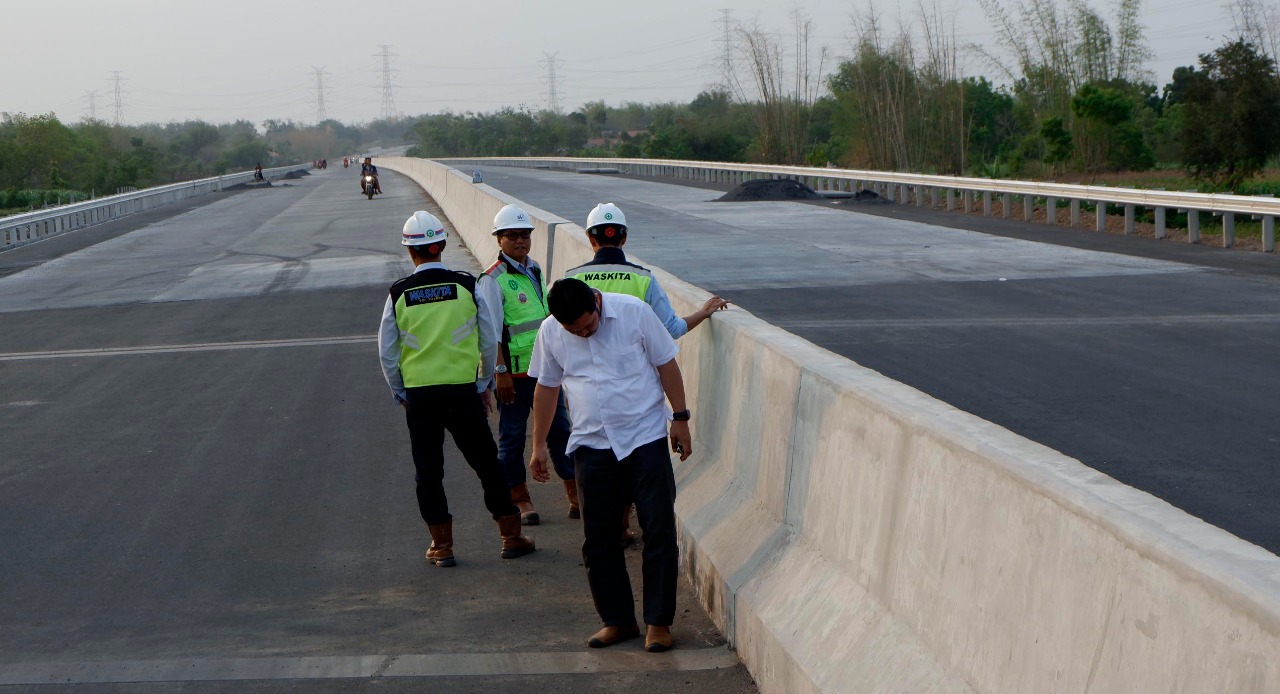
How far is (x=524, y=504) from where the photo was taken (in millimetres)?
8609

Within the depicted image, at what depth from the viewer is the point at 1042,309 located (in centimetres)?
1550

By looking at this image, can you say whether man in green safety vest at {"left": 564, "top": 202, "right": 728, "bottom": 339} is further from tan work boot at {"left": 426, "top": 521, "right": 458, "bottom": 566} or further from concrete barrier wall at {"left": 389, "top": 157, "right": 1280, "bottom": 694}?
tan work boot at {"left": 426, "top": 521, "right": 458, "bottom": 566}

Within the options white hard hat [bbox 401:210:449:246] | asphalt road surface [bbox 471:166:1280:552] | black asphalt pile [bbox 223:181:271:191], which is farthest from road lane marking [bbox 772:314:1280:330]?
black asphalt pile [bbox 223:181:271:191]

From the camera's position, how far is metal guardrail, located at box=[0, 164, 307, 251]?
33.2 m

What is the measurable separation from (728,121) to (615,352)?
110m

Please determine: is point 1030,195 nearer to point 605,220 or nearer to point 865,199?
point 865,199

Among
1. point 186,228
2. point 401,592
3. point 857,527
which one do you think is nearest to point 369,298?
point 401,592

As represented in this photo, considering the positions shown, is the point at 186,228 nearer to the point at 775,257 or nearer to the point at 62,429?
the point at 775,257

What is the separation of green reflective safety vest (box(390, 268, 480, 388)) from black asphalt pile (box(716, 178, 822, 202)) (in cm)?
3158

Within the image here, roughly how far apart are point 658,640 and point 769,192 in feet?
112

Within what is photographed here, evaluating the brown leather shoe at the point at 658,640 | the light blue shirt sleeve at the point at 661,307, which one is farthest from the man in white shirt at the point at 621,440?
the light blue shirt sleeve at the point at 661,307

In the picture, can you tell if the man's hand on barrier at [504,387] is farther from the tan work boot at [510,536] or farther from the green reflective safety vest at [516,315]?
the tan work boot at [510,536]

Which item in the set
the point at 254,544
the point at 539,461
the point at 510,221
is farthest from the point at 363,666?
the point at 510,221

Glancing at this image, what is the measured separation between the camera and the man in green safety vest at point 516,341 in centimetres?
812
